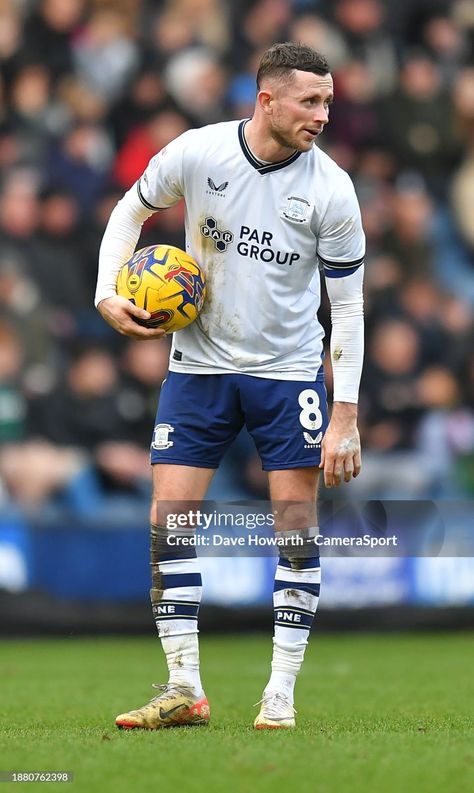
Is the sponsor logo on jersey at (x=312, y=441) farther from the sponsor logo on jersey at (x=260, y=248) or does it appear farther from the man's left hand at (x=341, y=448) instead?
the sponsor logo on jersey at (x=260, y=248)

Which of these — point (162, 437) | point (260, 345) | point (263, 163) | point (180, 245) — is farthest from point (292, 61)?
point (180, 245)

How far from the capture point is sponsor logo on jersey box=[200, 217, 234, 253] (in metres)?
5.71

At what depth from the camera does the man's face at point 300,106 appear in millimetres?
5461

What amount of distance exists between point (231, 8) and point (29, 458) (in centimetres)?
533

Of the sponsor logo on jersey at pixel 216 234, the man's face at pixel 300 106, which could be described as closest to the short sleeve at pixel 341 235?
the man's face at pixel 300 106

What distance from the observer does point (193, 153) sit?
18.6 ft

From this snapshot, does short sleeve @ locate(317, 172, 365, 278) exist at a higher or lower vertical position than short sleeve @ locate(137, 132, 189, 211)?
lower

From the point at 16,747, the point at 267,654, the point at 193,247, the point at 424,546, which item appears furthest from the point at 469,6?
the point at 16,747

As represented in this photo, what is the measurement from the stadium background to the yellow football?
5090 millimetres

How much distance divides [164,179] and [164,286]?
52 cm

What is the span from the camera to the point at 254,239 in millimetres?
5672

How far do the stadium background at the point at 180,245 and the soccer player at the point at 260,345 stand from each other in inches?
188

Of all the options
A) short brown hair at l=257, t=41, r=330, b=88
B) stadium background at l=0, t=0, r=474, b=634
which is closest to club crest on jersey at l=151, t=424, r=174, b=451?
short brown hair at l=257, t=41, r=330, b=88

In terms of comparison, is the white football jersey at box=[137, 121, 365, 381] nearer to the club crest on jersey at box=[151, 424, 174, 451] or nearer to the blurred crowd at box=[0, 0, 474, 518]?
the club crest on jersey at box=[151, 424, 174, 451]
